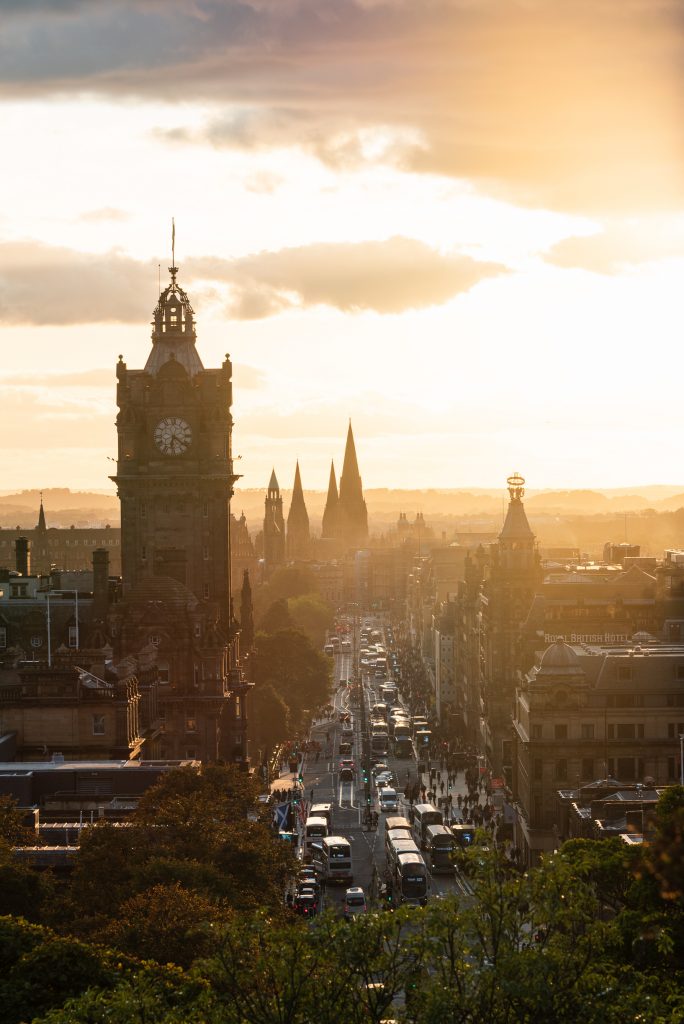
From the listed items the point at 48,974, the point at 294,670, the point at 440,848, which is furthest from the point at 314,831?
the point at 294,670

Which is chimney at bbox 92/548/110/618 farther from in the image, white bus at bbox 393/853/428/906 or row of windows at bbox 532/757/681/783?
white bus at bbox 393/853/428/906

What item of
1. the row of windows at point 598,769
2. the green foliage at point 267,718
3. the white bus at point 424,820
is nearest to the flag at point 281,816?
the white bus at point 424,820

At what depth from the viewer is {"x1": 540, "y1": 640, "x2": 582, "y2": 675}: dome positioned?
108438mm

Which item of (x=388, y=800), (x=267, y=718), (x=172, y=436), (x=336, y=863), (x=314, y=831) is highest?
(x=172, y=436)

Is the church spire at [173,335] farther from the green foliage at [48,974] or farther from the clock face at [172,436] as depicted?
the green foliage at [48,974]

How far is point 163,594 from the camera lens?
116 metres

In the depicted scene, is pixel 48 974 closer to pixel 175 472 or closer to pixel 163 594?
pixel 163 594

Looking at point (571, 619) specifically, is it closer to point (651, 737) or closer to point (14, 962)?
point (651, 737)

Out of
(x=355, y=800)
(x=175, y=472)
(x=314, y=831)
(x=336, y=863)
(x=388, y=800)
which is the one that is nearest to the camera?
(x=336, y=863)

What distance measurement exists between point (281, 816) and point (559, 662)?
780 inches

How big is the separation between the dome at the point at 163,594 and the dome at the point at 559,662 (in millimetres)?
23793

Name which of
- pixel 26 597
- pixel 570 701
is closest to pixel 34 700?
pixel 570 701

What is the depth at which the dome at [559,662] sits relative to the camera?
10844 centimetres

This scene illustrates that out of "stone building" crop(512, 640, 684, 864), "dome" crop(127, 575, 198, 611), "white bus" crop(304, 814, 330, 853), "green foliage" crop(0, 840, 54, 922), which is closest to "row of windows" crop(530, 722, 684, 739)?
"stone building" crop(512, 640, 684, 864)
